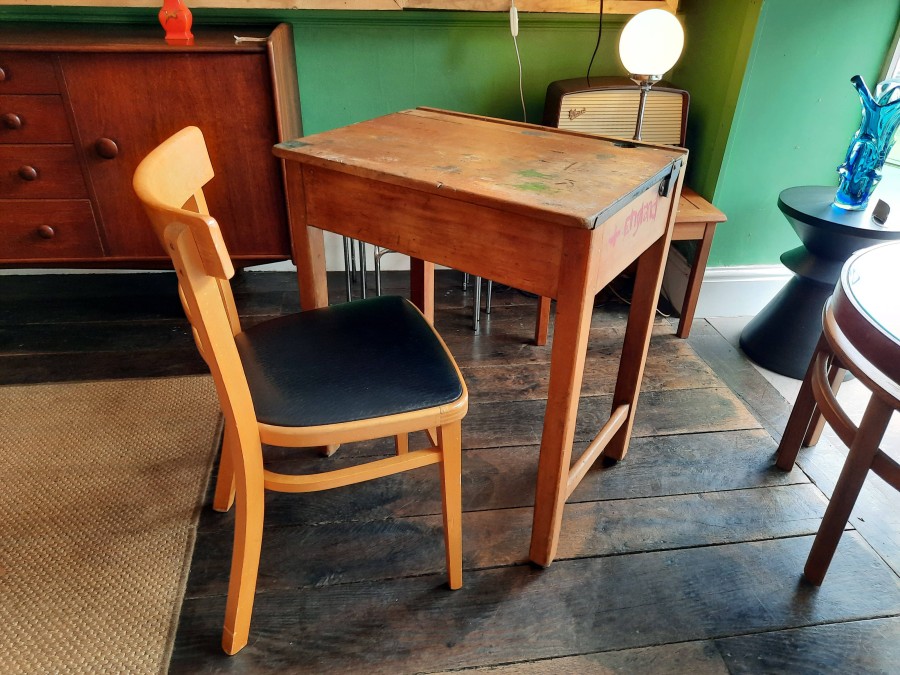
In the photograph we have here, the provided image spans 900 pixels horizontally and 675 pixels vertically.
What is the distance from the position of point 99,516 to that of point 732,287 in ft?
6.98

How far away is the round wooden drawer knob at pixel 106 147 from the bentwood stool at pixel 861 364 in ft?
6.20

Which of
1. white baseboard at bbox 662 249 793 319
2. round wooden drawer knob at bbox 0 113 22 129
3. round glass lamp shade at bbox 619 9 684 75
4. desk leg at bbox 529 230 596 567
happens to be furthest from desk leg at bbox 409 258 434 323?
round wooden drawer knob at bbox 0 113 22 129

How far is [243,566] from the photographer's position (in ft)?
3.43

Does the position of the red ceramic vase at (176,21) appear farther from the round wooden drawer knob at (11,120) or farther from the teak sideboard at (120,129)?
the round wooden drawer knob at (11,120)

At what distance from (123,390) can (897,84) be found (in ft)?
7.43

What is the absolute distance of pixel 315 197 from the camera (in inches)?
46.8

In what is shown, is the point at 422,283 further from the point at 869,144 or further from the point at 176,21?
the point at 869,144

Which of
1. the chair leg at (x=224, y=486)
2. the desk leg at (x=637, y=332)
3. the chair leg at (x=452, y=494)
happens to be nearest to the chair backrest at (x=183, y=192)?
the chair leg at (x=224, y=486)

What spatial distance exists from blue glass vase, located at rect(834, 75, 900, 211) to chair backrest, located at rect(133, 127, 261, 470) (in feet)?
5.37

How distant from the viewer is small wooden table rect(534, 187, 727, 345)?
1.91 m

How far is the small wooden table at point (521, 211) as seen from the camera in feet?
3.15

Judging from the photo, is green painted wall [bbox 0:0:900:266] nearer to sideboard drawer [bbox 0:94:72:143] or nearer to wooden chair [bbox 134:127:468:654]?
sideboard drawer [bbox 0:94:72:143]

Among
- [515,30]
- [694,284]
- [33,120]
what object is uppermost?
[515,30]

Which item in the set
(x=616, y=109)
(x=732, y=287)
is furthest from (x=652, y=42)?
(x=732, y=287)
